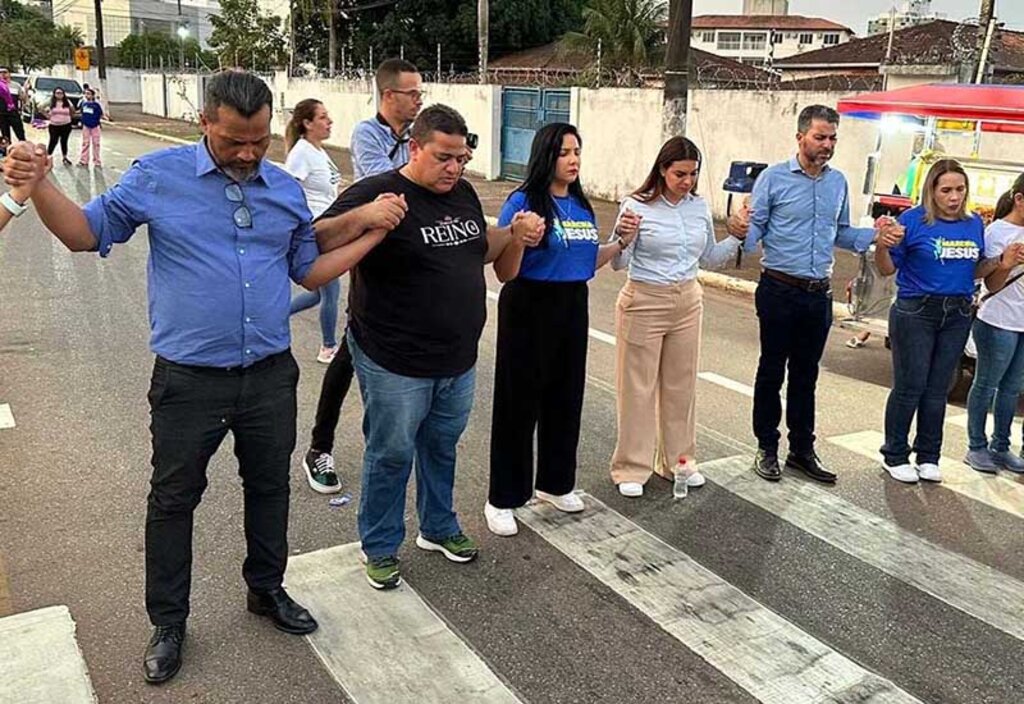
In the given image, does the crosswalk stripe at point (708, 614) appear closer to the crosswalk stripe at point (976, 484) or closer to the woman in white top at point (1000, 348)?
the crosswalk stripe at point (976, 484)

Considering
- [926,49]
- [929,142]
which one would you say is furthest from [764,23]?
[929,142]

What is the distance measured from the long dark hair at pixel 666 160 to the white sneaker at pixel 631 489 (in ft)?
4.79

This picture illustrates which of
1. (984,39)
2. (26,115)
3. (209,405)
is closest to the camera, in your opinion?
(209,405)

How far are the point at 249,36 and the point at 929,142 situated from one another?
38401mm

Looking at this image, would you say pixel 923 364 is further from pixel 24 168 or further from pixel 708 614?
pixel 24 168

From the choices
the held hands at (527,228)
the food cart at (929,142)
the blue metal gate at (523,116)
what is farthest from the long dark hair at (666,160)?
the blue metal gate at (523,116)

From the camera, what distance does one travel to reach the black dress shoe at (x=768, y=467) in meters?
5.11

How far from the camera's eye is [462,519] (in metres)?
4.54

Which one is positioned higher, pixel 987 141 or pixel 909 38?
pixel 909 38

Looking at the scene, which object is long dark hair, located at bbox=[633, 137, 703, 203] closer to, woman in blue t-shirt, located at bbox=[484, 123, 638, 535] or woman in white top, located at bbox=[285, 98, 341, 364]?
woman in blue t-shirt, located at bbox=[484, 123, 638, 535]

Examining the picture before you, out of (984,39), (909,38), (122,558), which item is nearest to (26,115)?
(909,38)

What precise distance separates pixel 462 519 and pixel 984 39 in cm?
980

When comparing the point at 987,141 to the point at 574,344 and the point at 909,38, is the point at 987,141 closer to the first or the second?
the point at 574,344

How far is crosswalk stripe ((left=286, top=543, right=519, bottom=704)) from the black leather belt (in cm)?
253
